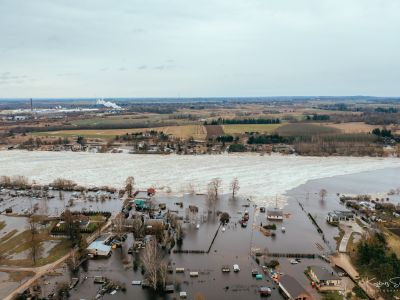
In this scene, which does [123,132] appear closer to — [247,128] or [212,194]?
[247,128]

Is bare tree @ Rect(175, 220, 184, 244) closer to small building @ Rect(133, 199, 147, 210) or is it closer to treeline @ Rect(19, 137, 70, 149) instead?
small building @ Rect(133, 199, 147, 210)

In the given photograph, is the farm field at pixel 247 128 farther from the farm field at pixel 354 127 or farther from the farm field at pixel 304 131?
the farm field at pixel 354 127

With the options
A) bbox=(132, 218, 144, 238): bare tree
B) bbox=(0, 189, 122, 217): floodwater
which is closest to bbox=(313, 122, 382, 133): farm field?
bbox=(0, 189, 122, 217): floodwater

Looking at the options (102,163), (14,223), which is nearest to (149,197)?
(14,223)

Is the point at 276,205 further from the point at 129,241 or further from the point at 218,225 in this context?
the point at 129,241

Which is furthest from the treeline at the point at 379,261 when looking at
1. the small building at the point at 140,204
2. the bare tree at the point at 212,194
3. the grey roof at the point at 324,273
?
the small building at the point at 140,204

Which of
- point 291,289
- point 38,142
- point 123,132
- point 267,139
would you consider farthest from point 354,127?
point 291,289
